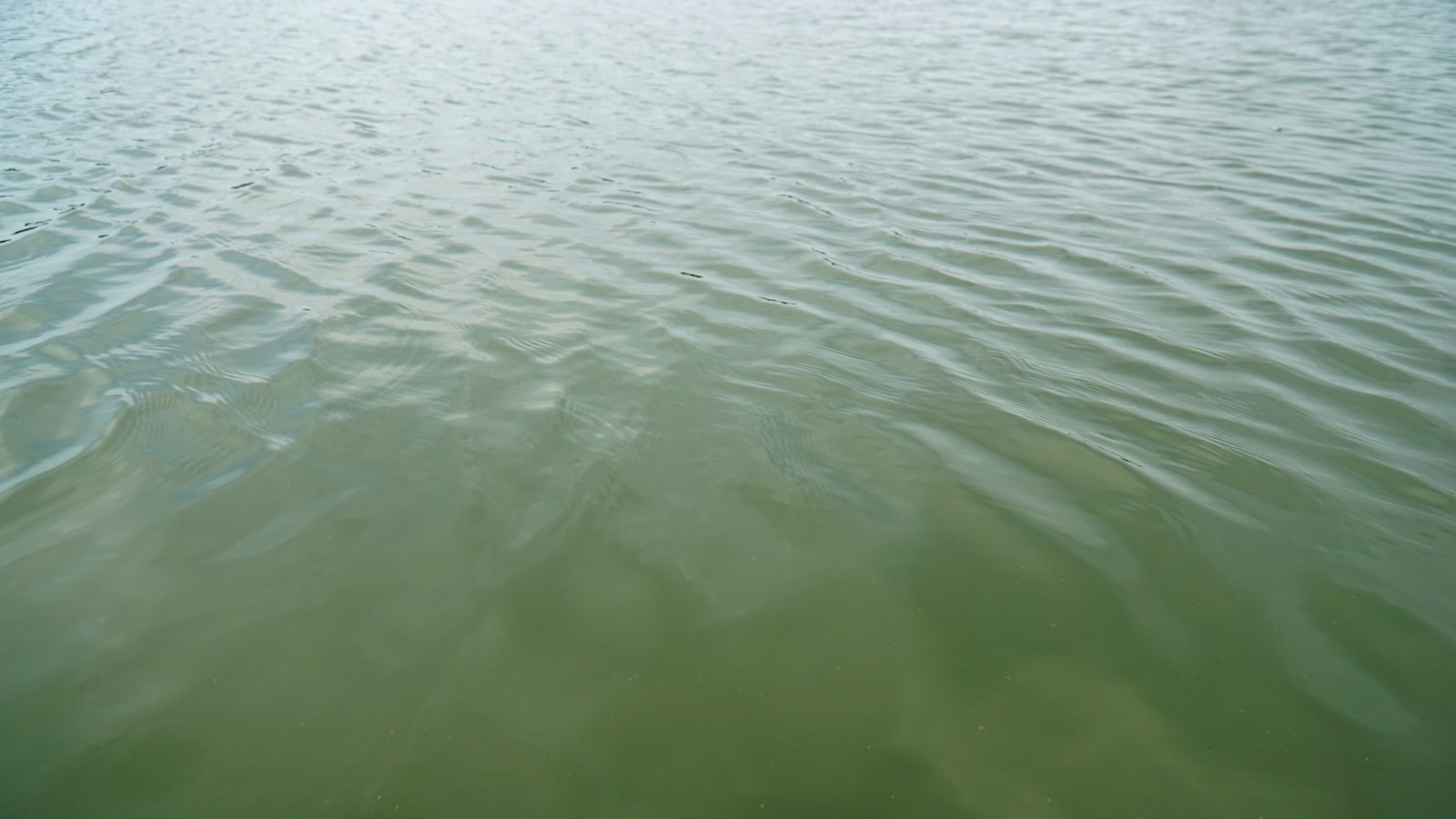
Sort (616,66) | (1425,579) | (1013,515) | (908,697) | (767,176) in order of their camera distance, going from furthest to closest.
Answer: (616,66), (767,176), (1013,515), (1425,579), (908,697)

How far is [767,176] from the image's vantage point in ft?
26.1

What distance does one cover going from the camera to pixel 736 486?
11.8 feet

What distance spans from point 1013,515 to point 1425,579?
4.68ft

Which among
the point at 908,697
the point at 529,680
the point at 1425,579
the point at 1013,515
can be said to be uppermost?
the point at 1425,579

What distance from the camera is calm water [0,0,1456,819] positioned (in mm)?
2467

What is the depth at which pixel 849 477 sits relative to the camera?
144 inches

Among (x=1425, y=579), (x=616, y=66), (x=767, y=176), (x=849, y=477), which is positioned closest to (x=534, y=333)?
(x=849, y=477)

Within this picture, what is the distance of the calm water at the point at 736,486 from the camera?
97.1 inches

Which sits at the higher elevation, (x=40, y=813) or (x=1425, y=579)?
(x=1425, y=579)

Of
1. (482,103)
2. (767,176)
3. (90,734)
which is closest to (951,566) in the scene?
(90,734)

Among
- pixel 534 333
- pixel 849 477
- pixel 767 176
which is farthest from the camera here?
pixel 767 176

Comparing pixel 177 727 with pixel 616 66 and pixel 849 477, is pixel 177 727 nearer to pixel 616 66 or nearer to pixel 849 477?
pixel 849 477

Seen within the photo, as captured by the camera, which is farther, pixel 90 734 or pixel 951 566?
pixel 951 566

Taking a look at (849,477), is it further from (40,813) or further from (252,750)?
(40,813)
